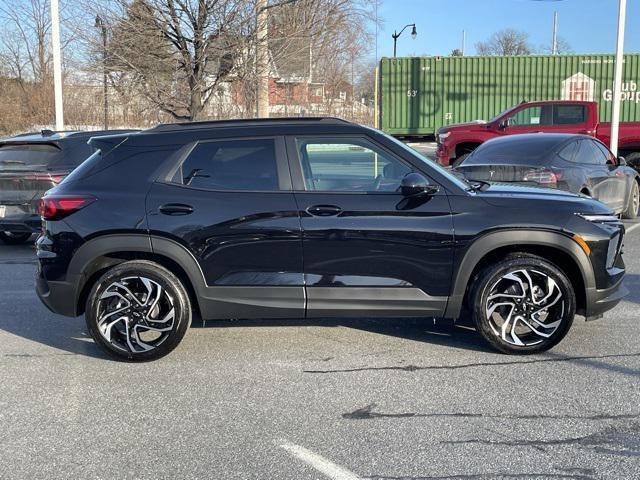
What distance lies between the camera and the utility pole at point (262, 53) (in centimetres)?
1490

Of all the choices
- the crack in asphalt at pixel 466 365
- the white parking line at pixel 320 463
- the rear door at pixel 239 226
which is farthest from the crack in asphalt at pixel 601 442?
the rear door at pixel 239 226

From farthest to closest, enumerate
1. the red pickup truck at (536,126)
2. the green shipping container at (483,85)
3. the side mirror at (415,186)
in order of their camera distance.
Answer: the green shipping container at (483,85) < the red pickup truck at (536,126) < the side mirror at (415,186)

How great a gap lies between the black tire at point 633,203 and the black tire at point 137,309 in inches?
341

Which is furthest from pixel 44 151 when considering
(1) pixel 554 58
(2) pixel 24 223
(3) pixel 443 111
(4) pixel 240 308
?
(1) pixel 554 58

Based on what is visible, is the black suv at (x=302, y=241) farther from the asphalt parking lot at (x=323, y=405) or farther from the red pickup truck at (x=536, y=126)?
the red pickup truck at (x=536, y=126)

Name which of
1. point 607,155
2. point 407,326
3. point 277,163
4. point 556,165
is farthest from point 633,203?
point 277,163

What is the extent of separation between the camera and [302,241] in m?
4.46

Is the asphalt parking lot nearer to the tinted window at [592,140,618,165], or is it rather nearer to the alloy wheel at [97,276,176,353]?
the alloy wheel at [97,276,176,353]

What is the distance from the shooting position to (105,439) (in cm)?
346

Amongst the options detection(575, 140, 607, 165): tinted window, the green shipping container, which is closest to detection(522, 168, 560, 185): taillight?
detection(575, 140, 607, 165): tinted window

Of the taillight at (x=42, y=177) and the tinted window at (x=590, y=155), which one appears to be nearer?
the taillight at (x=42, y=177)

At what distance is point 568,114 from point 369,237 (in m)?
12.1

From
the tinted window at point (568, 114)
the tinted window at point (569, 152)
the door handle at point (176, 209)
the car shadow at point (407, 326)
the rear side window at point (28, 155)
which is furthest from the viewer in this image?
the tinted window at point (568, 114)

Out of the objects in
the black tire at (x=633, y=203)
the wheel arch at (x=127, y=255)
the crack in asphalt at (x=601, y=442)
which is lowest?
the crack in asphalt at (x=601, y=442)
